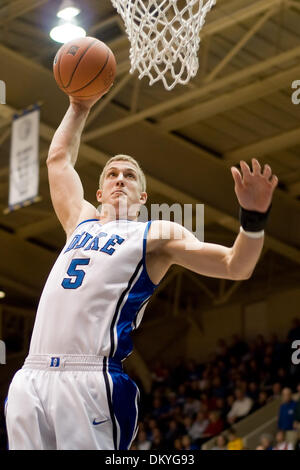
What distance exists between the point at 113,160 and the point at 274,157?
11300 millimetres

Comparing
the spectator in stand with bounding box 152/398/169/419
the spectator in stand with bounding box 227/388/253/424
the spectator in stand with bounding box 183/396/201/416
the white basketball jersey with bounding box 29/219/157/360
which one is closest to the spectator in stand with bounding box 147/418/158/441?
the spectator in stand with bounding box 152/398/169/419

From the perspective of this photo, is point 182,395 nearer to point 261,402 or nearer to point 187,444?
point 261,402

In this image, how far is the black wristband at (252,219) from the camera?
3695mm

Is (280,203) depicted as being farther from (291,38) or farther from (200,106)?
(291,38)

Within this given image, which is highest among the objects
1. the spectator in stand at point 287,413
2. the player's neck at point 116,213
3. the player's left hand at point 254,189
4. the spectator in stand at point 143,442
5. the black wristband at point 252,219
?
the player's neck at point 116,213

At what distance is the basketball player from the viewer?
3.80 metres

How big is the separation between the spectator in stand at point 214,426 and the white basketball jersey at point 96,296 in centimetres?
1110

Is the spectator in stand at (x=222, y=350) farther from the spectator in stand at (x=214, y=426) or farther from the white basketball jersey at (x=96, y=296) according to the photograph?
the white basketball jersey at (x=96, y=296)

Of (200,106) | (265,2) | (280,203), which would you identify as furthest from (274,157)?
(265,2)

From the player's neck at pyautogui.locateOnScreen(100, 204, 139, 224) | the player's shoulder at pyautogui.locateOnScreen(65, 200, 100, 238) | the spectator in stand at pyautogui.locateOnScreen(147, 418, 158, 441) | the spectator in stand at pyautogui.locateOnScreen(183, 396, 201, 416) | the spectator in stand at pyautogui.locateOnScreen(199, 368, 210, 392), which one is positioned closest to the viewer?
the player's neck at pyautogui.locateOnScreen(100, 204, 139, 224)

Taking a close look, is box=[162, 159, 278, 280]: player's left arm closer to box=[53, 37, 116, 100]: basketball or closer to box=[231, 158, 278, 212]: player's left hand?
box=[231, 158, 278, 212]: player's left hand

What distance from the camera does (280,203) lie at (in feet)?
54.0

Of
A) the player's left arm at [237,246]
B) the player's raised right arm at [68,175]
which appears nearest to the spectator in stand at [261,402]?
the player's raised right arm at [68,175]

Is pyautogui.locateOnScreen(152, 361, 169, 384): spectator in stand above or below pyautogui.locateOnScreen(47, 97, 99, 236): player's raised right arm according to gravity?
below
